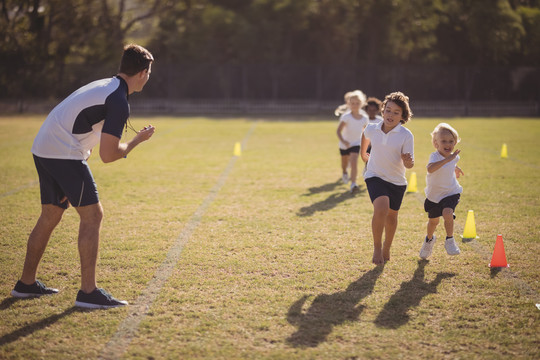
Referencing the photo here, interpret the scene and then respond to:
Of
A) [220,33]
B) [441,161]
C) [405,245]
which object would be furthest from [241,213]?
[220,33]

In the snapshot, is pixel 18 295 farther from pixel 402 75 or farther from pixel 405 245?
pixel 402 75

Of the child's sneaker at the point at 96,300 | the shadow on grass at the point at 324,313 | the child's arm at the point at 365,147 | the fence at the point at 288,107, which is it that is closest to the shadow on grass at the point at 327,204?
the child's arm at the point at 365,147

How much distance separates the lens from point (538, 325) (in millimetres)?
3791

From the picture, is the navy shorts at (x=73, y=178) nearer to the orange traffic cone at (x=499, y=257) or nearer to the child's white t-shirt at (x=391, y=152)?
the child's white t-shirt at (x=391, y=152)

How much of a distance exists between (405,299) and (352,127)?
5.55 metres

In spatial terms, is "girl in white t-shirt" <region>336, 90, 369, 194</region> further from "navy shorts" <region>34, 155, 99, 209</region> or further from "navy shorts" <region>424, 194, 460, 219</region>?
"navy shorts" <region>34, 155, 99, 209</region>

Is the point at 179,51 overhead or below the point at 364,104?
overhead

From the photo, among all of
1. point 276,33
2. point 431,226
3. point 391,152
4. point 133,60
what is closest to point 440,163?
point 391,152

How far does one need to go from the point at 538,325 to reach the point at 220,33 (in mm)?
33579

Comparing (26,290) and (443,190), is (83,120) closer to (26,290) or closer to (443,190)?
(26,290)

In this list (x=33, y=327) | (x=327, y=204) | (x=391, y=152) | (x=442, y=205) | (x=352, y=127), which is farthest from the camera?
(x=352, y=127)

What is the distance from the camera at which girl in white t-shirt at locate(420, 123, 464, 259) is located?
5.32 m

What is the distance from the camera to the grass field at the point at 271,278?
350cm

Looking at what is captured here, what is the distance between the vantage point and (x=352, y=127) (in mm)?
9422
